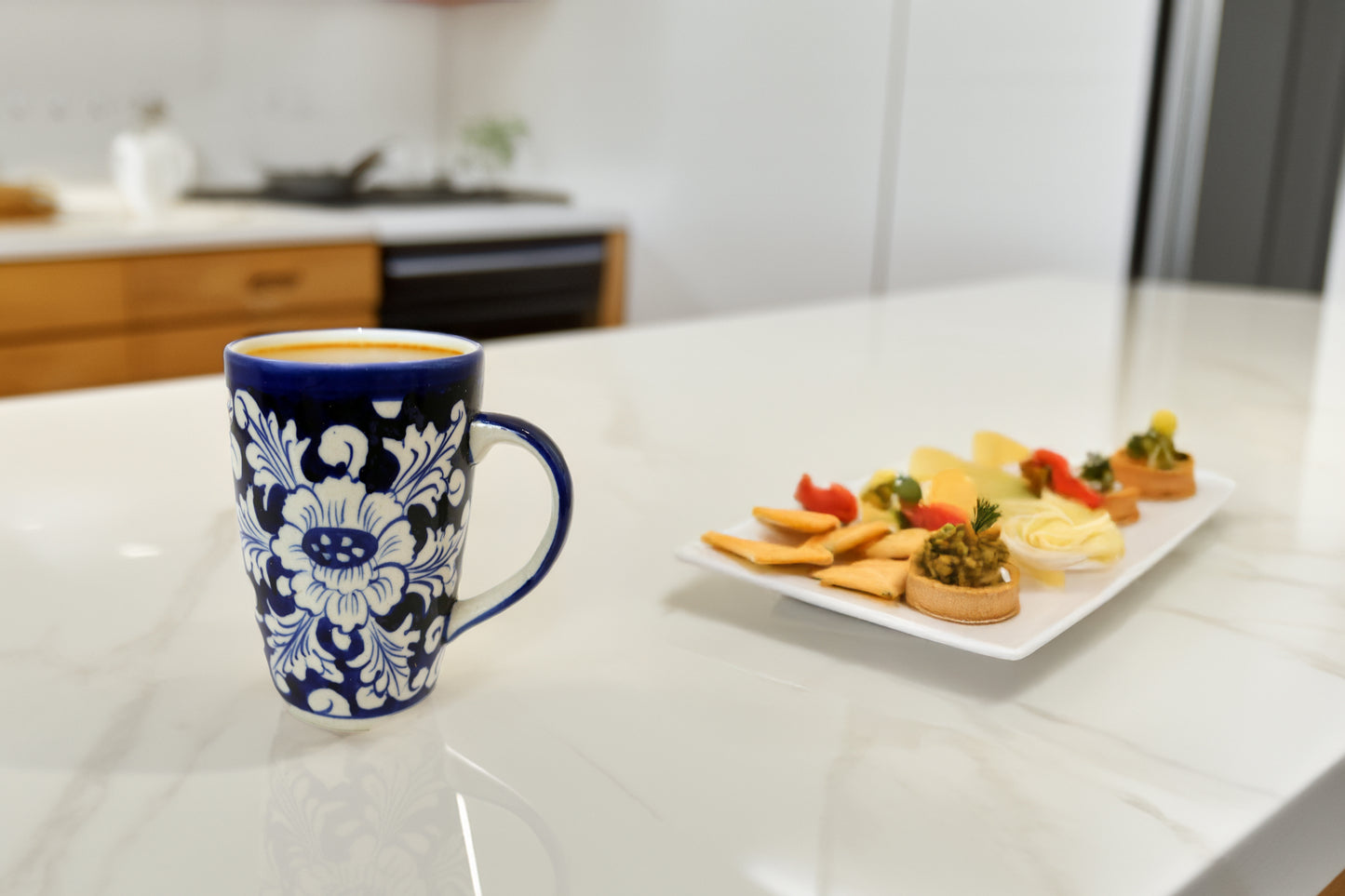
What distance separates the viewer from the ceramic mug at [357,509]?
382mm

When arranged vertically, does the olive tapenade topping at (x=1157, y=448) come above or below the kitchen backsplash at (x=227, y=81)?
below

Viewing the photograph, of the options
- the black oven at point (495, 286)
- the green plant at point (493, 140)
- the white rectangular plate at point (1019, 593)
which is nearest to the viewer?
the white rectangular plate at point (1019, 593)

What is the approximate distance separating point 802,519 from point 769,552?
4 cm

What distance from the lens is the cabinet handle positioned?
2404mm

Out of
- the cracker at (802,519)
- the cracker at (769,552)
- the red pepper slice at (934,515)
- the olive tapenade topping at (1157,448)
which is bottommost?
the cracker at (769,552)

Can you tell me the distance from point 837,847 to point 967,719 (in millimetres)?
110

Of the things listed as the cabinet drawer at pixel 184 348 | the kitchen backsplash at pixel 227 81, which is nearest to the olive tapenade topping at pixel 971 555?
the cabinet drawer at pixel 184 348

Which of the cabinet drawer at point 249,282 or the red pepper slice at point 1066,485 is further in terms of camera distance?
the cabinet drawer at point 249,282

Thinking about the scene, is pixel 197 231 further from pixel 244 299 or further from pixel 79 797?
pixel 79 797

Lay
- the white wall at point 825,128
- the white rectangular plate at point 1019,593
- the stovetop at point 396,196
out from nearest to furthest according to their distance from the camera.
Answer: the white rectangular plate at point 1019,593 < the white wall at point 825,128 < the stovetop at point 396,196

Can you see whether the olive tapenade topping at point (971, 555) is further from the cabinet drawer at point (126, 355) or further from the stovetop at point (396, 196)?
the stovetop at point (396, 196)

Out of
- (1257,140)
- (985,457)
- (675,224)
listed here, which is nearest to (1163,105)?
(1257,140)

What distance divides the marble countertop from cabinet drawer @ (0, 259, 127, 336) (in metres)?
0.02

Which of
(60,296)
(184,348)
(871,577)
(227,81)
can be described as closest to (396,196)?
(227,81)
